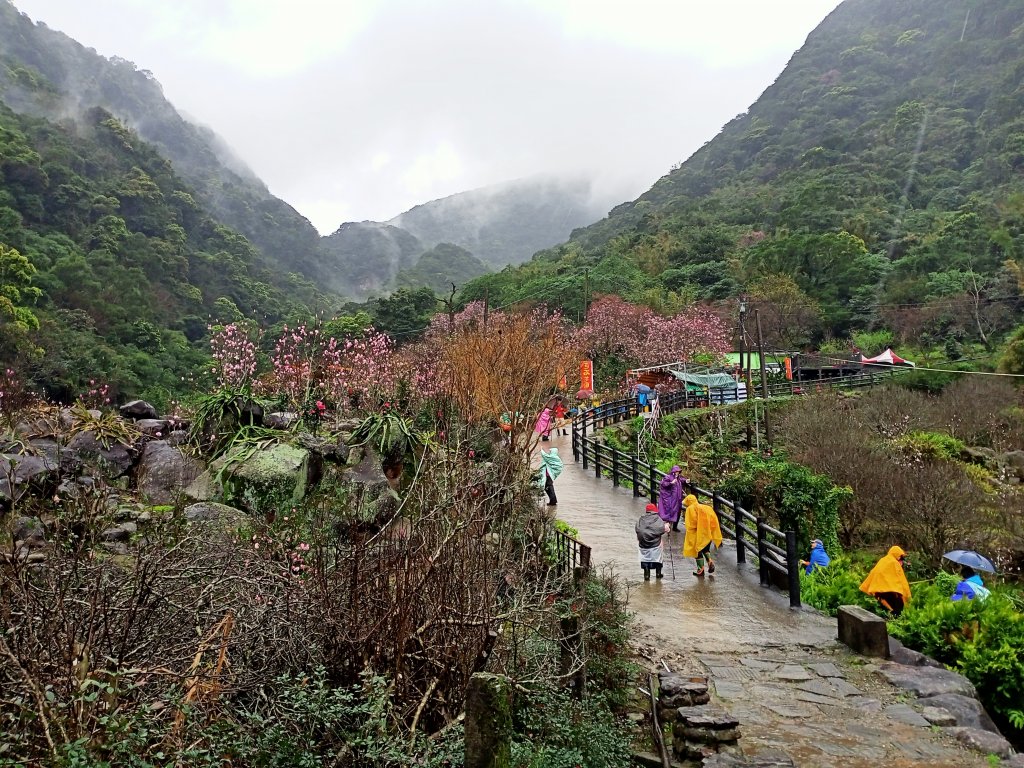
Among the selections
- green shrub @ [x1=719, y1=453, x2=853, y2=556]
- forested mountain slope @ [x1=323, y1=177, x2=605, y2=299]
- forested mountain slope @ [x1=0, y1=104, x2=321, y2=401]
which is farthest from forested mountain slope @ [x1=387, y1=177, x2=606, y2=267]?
green shrub @ [x1=719, y1=453, x2=853, y2=556]

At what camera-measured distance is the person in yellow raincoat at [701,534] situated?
9.04 m

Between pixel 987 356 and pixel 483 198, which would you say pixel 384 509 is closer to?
pixel 987 356

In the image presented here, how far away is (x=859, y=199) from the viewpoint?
60.9 m

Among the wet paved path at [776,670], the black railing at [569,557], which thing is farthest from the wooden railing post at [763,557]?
the black railing at [569,557]

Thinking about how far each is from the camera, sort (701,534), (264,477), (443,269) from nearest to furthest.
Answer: (701,534) < (264,477) < (443,269)

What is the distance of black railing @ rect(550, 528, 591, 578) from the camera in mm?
5801

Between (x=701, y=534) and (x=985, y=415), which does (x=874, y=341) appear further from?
(x=701, y=534)

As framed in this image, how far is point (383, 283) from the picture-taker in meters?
89.2

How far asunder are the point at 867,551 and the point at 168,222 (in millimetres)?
49760

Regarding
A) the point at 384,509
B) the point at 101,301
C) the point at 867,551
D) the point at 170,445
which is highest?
the point at 101,301

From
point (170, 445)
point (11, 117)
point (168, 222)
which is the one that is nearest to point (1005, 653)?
point (170, 445)

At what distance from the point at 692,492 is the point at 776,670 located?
453 cm

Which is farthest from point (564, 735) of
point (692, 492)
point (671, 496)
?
point (692, 492)

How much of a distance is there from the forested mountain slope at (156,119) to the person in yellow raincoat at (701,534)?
2522 inches
